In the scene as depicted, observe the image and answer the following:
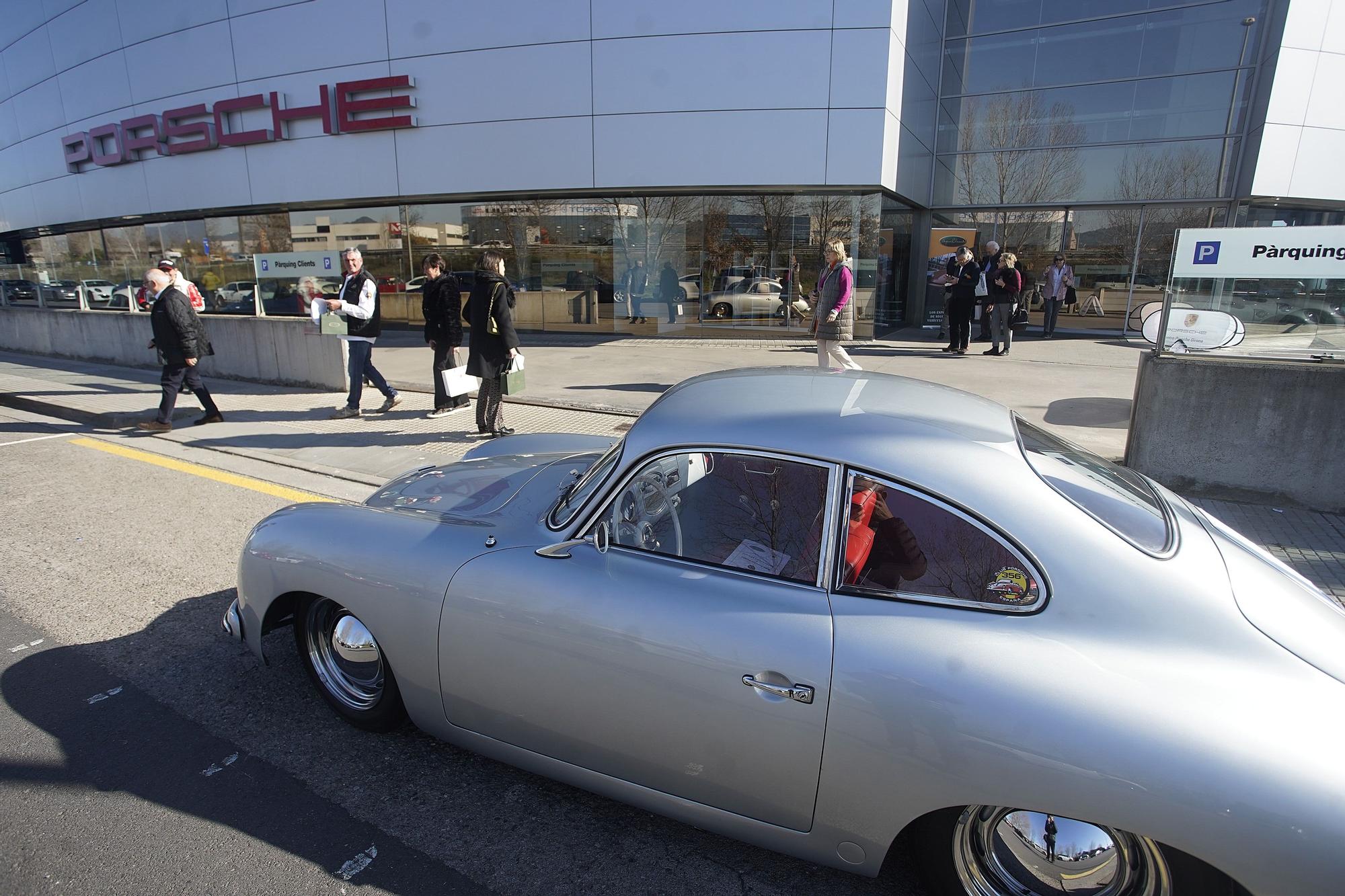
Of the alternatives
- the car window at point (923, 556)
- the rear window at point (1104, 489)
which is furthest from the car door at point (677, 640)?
the rear window at point (1104, 489)

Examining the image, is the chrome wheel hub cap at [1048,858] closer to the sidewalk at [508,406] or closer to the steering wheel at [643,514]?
the steering wheel at [643,514]

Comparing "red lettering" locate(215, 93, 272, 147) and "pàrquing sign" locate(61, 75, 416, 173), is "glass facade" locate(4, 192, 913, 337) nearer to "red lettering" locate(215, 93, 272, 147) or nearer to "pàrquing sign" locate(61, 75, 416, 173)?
"red lettering" locate(215, 93, 272, 147)

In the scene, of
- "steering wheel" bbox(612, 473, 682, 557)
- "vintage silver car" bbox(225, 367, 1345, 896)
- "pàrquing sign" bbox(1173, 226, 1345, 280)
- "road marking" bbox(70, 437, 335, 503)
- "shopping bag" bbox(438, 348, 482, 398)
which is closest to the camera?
"vintage silver car" bbox(225, 367, 1345, 896)

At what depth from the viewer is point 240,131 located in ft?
60.6

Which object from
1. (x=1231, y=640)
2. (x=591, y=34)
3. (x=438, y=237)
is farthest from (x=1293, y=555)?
(x=438, y=237)

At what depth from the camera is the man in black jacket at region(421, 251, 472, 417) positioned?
7.87 meters

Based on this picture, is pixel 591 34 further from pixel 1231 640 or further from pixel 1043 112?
pixel 1231 640

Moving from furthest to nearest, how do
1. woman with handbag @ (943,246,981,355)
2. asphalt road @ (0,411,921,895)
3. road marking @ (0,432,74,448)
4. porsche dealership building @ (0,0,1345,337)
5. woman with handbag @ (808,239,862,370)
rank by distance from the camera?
1. porsche dealership building @ (0,0,1345,337)
2. woman with handbag @ (943,246,981,355)
3. woman with handbag @ (808,239,862,370)
4. road marking @ (0,432,74,448)
5. asphalt road @ (0,411,921,895)

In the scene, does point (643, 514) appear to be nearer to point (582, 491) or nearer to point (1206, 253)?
point (582, 491)

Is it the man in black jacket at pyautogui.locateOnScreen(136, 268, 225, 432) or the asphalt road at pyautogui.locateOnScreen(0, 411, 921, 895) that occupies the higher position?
the man in black jacket at pyautogui.locateOnScreen(136, 268, 225, 432)

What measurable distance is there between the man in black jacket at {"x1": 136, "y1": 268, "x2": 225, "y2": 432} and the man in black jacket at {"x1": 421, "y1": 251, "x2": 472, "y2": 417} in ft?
8.44

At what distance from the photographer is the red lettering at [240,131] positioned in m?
17.8

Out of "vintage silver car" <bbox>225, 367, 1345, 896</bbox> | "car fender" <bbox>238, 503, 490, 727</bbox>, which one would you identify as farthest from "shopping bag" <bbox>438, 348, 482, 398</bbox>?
"vintage silver car" <bbox>225, 367, 1345, 896</bbox>

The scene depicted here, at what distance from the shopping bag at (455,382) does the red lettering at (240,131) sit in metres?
14.2
